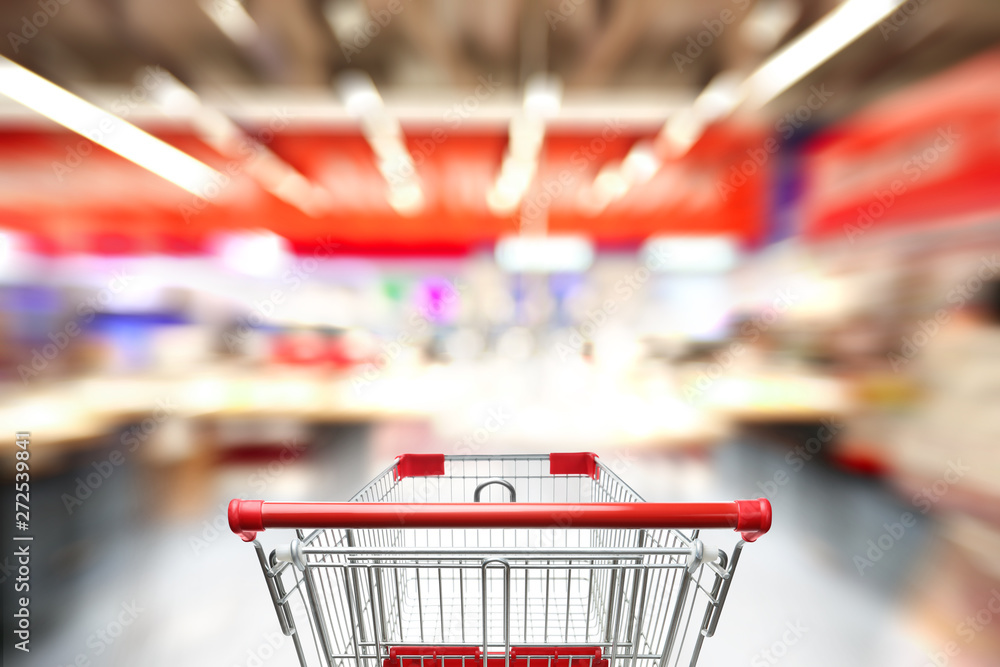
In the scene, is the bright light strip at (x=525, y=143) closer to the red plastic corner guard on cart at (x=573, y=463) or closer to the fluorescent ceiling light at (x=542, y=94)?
the fluorescent ceiling light at (x=542, y=94)

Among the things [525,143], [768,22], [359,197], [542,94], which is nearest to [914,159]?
[768,22]

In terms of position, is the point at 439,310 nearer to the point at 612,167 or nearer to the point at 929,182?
the point at 612,167

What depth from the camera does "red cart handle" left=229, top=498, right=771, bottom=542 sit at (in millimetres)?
748

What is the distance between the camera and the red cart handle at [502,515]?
75 cm

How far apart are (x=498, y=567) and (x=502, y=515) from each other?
129 millimetres

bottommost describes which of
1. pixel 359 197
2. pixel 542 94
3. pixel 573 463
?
pixel 573 463

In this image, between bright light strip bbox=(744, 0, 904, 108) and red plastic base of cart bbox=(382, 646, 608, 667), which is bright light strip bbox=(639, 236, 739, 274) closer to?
bright light strip bbox=(744, 0, 904, 108)

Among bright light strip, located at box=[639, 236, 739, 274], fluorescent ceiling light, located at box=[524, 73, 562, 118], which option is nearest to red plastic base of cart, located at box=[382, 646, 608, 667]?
fluorescent ceiling light, located at box=[524, 73, 562, 118]

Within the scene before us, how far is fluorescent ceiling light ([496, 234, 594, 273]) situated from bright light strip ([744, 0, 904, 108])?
1969 mm

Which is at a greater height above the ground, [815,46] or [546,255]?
[815,46]

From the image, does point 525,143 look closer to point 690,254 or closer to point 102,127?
point 690,254

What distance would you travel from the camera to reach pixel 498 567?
807 millimetres

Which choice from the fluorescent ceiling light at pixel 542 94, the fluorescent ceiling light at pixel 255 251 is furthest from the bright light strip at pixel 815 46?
the fluorescent ceiling light at pixel 255 251

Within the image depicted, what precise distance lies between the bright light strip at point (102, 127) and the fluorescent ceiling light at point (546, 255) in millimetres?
3150
